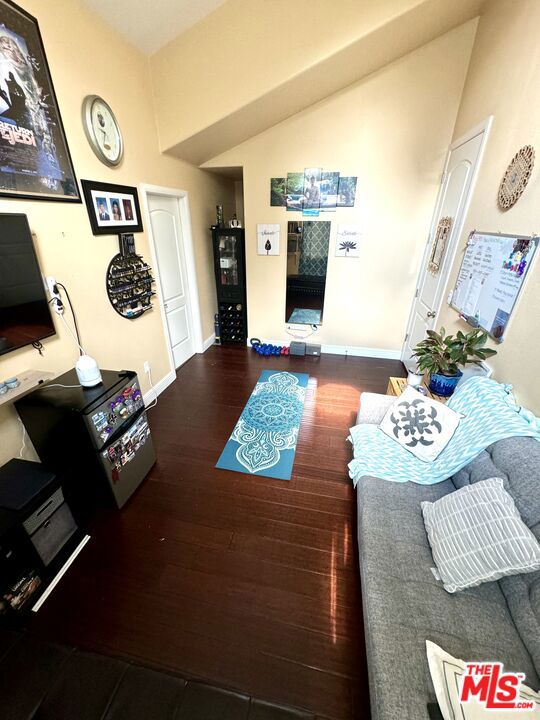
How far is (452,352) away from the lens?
1.97 metres

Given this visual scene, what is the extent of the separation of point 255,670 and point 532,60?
360cm

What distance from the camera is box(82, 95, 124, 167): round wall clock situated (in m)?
1.95

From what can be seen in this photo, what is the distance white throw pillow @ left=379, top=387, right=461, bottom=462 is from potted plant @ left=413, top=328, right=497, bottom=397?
304mm

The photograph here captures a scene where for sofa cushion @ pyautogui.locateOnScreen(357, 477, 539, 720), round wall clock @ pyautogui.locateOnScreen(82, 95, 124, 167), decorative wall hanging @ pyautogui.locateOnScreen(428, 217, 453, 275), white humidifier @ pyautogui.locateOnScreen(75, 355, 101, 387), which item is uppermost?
round wall clock @ pyautogui.locateOnScreen(82, 95, 124, 167)

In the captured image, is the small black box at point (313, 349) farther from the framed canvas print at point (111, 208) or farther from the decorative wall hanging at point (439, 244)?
the framed canvas print at point (111, 208)

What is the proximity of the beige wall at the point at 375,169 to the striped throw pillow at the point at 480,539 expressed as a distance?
2842 mm

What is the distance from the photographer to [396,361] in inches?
154

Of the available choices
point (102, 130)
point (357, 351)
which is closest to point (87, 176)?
point (102, 130)

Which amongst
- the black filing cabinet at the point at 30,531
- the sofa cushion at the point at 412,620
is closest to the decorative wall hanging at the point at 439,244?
the sofa cushion at the point at 412,620

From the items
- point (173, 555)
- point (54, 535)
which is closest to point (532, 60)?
point (173, 555)

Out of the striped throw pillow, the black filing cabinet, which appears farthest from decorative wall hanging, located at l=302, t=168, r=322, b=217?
the black filing cabinet

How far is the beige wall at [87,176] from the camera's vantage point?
5.60 ft

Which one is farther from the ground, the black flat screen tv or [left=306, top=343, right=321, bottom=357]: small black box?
the black flat screen tv

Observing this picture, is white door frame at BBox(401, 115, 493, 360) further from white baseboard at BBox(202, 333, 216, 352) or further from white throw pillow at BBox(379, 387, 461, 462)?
white baseboard at BBox(202, 333, 216, 352)
